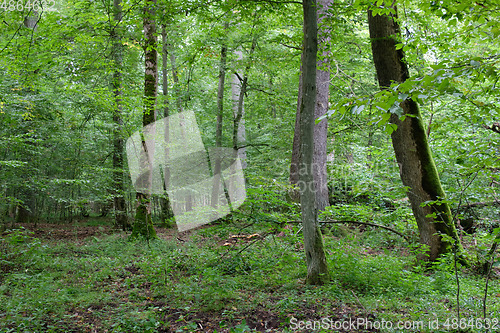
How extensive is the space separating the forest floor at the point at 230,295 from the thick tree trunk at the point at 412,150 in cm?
65

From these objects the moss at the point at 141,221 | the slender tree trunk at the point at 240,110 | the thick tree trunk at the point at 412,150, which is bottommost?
the moss at the point at 141,221

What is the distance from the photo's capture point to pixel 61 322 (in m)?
3.81

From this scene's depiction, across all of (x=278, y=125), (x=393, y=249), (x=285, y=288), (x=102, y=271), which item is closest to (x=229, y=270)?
(x=285, y=288)

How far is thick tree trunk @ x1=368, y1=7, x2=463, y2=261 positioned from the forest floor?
2.14 ft

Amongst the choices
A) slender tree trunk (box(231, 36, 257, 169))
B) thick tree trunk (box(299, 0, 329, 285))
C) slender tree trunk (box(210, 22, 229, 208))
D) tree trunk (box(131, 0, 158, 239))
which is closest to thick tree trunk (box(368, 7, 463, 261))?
thick tree trunk (box(299, 0, 329, 285))

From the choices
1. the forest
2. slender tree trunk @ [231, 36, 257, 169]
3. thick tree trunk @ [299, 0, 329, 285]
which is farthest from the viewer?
slender tree trunk @ [231, 36, 257, 169]

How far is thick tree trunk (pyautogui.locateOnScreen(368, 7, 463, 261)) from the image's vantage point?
17.8ft

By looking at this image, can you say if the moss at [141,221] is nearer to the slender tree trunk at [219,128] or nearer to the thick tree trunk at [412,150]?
the slender tree trunk at [219,128]

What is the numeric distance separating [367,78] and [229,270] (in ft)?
40.3

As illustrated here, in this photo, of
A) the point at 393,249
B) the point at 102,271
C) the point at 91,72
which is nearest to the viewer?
the point at 102,271

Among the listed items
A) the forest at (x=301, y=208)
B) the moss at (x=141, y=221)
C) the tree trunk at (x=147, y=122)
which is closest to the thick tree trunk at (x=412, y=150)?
the forest at (x=301, y=208)

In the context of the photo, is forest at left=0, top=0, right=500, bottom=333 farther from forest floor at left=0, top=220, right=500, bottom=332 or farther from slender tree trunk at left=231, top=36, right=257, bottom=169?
slender tree trunk at left=231, top=36, right=257, bottom=169

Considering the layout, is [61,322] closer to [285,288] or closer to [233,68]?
[285,288]

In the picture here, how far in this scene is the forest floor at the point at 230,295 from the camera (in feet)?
11.8
